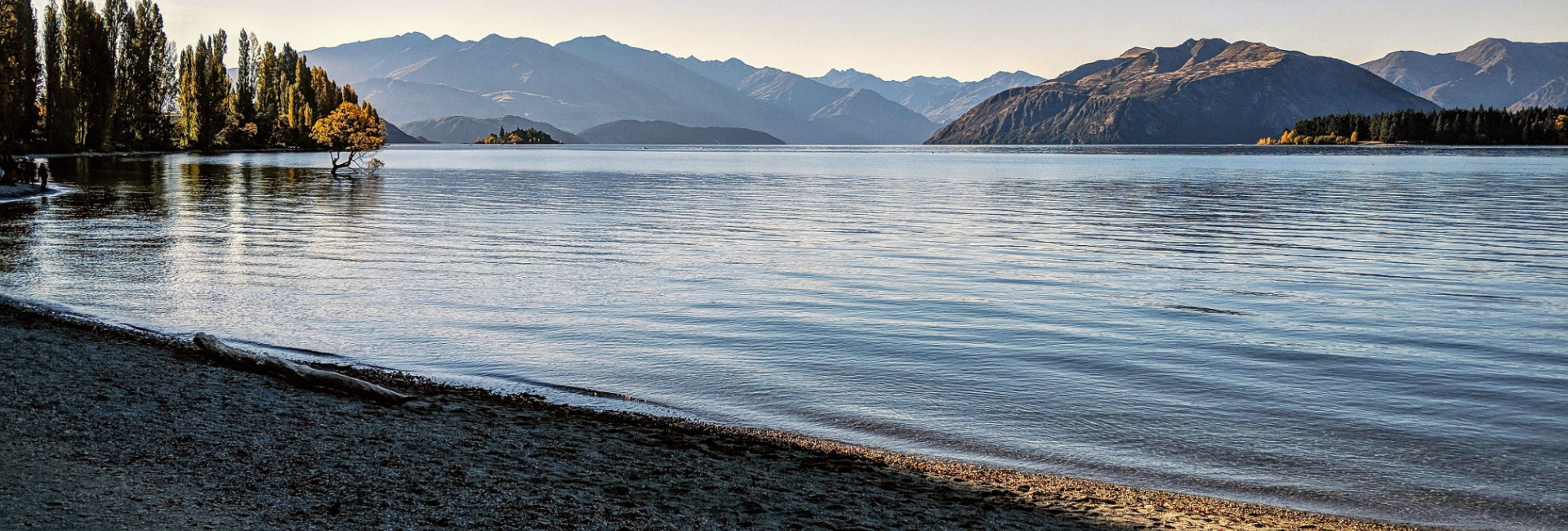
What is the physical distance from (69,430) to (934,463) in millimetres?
8148

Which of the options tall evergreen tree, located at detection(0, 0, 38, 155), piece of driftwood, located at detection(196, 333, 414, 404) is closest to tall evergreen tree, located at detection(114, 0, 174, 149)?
tall evergreen tree, located at detection(0, 0, 38, 155)

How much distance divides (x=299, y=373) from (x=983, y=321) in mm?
11909

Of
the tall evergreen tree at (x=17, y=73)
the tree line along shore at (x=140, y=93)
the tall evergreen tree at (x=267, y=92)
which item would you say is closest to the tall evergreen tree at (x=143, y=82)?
the tree line along shore at (x=140, y=93)

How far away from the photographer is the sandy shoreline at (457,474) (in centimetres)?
820

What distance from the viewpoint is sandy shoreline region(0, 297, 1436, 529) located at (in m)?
8.20

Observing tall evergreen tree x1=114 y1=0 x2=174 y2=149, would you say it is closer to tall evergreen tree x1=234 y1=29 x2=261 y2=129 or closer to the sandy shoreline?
tall evergreen tree x1=234 y1=29 x2=261 y2=129

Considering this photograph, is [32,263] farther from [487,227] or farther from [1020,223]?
[1020,223]

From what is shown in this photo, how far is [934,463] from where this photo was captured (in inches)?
432

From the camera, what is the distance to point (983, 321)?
20234 mm

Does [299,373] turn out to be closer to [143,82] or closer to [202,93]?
[143,82]

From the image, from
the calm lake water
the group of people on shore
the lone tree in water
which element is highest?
the lone tree in water

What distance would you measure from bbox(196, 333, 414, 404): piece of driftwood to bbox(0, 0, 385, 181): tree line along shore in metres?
57.1

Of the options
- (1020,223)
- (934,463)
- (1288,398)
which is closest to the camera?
(934,463)

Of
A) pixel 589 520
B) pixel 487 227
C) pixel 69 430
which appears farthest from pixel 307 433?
pixel 487 227
